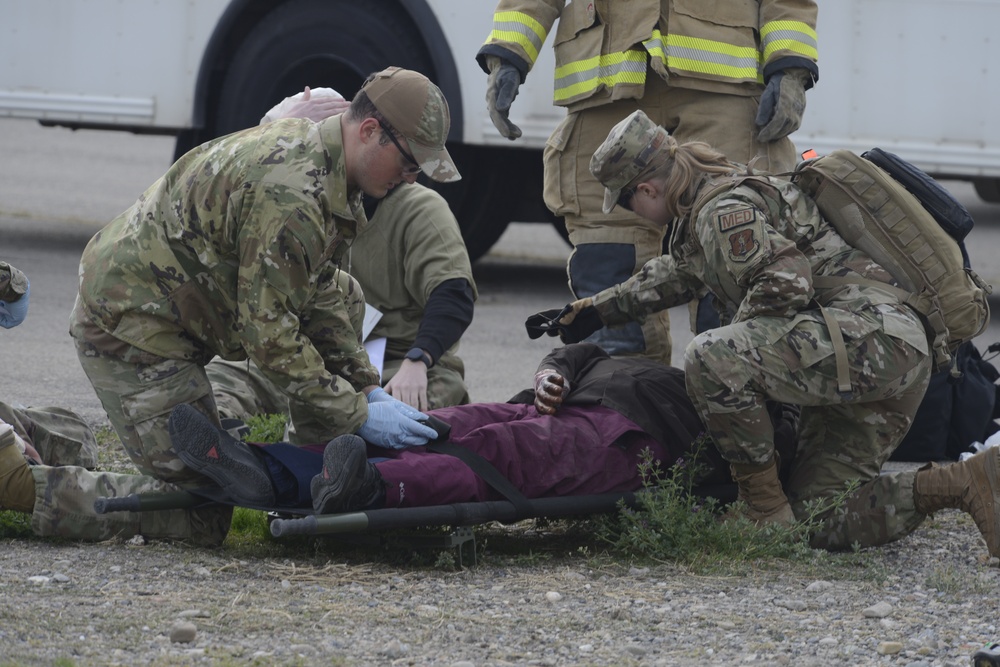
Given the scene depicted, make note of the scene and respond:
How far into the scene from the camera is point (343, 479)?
3133mm

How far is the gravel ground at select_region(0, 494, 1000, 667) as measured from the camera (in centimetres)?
264

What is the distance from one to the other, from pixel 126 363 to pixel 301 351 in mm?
458

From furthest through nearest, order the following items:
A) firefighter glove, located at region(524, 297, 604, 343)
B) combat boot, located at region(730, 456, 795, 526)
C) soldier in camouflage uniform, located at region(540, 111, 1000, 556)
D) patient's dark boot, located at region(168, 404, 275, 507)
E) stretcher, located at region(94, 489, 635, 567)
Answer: firefighter glove, located at region(524, 297, 604, 343) → combat boot, located at region(730, 456, 795, 526) → soldier in camouflage uniform, located at region(540, 111, 1000, 556) → patient's dark boot, located at region(168, 404, 275, 507) → stretcher, located at region(94, 489, 635, 567)

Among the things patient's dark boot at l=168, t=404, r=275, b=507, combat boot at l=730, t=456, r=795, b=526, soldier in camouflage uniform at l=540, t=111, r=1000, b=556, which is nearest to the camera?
patient's dark boot at l=168, t=404, r=275, b=507

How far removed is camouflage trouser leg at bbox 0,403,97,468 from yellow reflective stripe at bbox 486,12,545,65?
1.77 meters

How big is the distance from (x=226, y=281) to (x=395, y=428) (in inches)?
21.8

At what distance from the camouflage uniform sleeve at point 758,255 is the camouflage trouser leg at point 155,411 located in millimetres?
1347

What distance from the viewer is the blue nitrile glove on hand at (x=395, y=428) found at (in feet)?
11.4

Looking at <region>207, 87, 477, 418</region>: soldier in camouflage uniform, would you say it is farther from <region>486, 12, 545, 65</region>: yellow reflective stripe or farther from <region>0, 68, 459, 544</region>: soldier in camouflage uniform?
<region>0, 68, 459, 544</region>: soldier in camouflage uniform

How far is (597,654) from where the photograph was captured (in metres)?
2.70

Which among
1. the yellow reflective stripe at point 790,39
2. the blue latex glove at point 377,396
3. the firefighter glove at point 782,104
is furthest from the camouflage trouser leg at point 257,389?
the yellow reflective stripe at point 790,39

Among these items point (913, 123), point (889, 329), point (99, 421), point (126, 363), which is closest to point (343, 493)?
point (126, 363)

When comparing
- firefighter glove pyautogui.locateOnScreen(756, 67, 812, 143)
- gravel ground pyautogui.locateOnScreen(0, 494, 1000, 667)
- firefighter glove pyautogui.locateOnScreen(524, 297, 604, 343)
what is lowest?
gravel ground pyautogui.locateOnScreen(0, 494, 1000, 667)

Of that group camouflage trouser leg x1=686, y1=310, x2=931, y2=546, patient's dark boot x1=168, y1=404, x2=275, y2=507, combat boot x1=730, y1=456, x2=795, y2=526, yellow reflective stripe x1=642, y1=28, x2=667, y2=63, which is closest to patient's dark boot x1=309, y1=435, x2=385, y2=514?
patient's dark boot x1=168, y1=404, x2=275, y2=507
